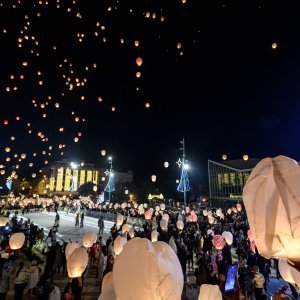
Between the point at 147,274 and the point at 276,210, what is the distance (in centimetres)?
116

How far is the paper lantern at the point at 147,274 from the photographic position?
217 cm

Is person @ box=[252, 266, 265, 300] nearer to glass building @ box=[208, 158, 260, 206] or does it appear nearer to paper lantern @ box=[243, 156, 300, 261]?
paper lantern @ box=[243, 156, 300, 261]

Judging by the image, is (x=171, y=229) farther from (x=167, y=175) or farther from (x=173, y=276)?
(x=167, y=175)

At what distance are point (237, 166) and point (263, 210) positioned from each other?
1734 inches

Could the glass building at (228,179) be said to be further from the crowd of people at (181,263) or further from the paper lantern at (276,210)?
the paper lantern at (276,210)

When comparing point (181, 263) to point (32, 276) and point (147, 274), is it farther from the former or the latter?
point (147, 274)

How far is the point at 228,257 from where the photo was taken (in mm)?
10453

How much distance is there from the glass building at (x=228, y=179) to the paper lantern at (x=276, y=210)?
38421mm

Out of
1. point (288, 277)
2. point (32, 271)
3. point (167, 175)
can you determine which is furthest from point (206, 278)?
point (167, 175)

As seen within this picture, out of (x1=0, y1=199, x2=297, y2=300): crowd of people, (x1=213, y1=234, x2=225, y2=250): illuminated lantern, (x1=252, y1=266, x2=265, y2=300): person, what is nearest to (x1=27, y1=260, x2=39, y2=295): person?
(x1=0, y1=199, x2=297, y2=300): crowd of people

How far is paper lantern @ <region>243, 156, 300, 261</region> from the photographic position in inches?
70.0

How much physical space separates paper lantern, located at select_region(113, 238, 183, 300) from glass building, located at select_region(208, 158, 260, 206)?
126ft

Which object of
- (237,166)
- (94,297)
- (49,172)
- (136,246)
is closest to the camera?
(136,246)

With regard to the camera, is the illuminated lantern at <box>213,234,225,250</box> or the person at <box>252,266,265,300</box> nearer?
the person at <box>252,266,265,300</box>
